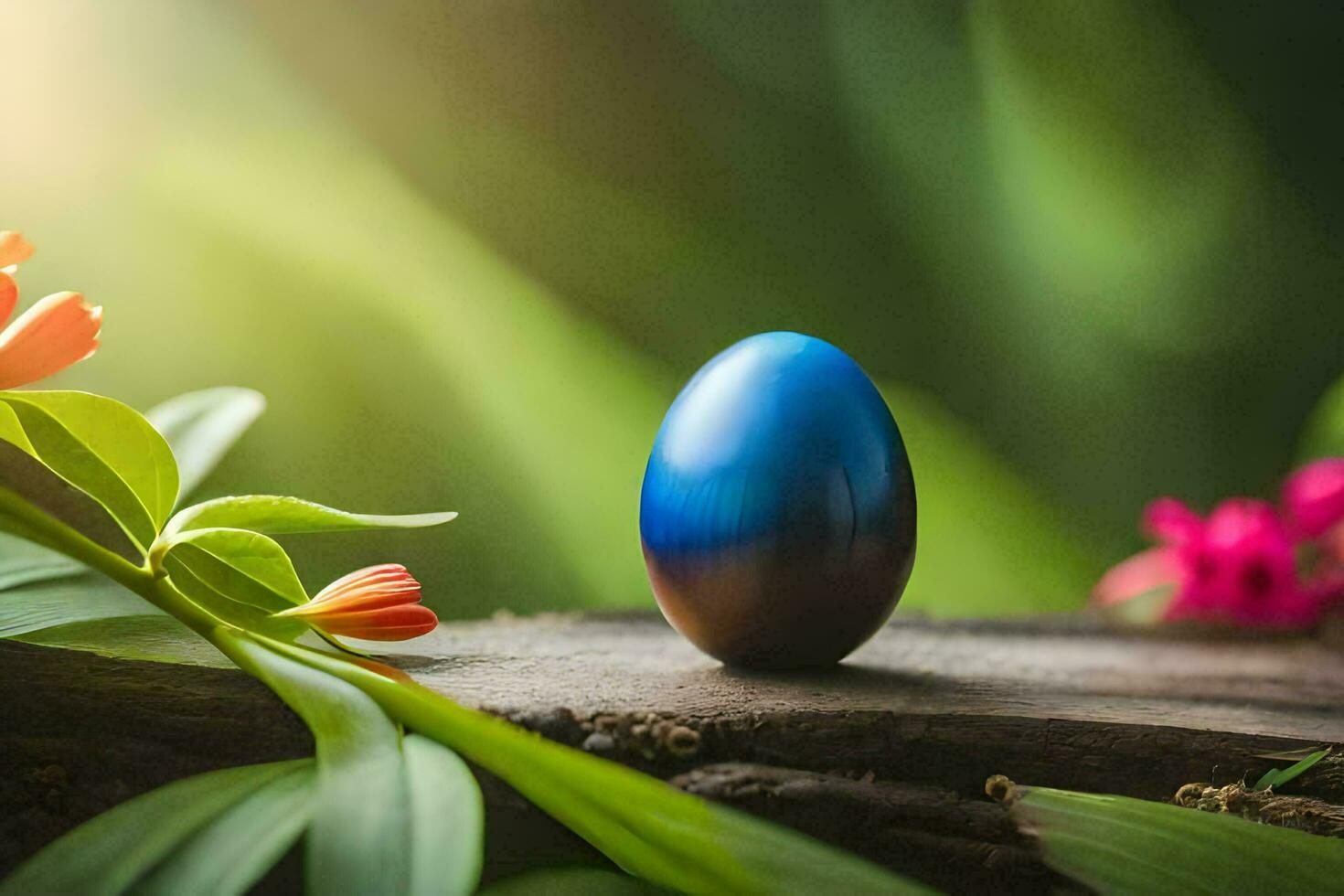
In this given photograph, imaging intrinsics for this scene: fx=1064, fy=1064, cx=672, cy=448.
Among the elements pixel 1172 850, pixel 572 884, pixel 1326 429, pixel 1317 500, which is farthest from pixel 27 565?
pixel 1326 429

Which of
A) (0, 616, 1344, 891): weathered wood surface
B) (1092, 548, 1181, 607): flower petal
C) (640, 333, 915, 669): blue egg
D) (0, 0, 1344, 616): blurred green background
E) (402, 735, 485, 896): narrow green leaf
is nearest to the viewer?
(402, 735, 485, 896): narrow green leaf

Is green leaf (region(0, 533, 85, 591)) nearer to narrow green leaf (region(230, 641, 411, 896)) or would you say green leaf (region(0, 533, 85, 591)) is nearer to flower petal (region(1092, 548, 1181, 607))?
narrow green leaf (region(230, 641, 411, 896))

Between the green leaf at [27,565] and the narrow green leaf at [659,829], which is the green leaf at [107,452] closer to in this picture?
the green leaf at [27,565]

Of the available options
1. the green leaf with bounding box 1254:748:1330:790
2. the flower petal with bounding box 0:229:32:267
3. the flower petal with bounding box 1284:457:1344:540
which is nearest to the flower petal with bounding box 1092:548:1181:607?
the flower petal with bounding box 1284:457:1344:540

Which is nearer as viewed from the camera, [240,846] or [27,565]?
[240,846]

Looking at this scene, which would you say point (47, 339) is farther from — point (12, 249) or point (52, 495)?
point (52, 495)

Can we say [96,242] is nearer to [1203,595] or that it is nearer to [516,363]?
[516,363]
